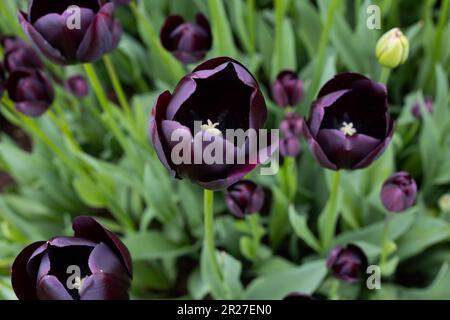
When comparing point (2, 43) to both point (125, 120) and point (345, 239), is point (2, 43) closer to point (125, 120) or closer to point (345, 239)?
point (125, 120)

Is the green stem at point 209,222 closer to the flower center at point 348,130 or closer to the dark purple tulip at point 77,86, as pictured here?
the flower center at point 348,130

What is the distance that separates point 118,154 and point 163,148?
0.91m

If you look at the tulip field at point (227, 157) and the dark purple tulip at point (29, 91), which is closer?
the tulip field at point (227, 157)

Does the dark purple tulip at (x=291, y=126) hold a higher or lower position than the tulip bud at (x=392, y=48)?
lower

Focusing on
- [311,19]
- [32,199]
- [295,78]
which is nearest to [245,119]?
[295,78]

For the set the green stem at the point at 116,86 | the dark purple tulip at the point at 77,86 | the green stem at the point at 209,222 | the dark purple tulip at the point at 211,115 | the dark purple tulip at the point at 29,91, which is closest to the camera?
the dark purple tulip at the point at 211,115

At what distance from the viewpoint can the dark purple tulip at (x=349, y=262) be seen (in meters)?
1.00

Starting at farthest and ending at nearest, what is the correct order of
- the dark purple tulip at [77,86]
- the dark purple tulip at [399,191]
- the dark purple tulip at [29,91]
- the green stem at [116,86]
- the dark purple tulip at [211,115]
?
the dark purple tulip at [77,86] → the green stem at [116,86] → the dark purple tulip at [29,91] → the dark purple tulip at [399,191] → the dark purple tulip at [211,115]

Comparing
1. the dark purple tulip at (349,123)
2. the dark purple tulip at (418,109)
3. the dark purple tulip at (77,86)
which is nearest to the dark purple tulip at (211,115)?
the dark purple tulip at (349,123)

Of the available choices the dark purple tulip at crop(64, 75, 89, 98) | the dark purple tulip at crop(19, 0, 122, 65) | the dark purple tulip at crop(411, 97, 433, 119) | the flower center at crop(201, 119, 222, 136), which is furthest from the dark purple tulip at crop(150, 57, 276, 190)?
the dark purple tulip at crop(411, 97, 433, 119)

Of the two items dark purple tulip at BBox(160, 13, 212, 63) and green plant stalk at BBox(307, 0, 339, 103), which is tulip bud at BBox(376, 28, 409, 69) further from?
dark purple tulip at BBox(160, 13, 212, 63)

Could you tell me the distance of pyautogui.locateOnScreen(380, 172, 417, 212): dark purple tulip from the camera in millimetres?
949

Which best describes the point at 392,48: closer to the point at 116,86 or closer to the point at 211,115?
the point at 211,115

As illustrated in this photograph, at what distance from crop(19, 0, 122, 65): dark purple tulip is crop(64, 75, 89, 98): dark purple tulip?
0.34 metres
